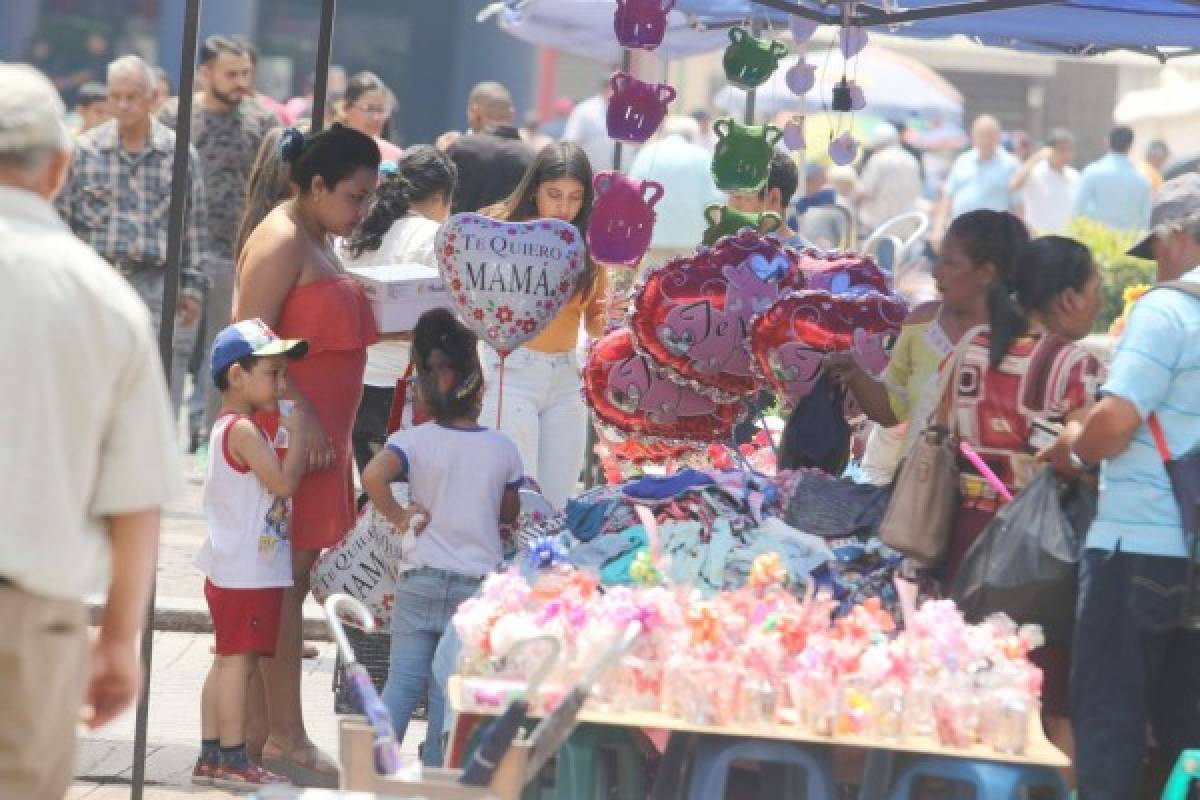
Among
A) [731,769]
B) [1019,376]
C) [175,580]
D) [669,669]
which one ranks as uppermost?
[1019,376]

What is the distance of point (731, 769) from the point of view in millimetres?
5773

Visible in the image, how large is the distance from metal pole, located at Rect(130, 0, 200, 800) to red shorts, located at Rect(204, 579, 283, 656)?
281 mm

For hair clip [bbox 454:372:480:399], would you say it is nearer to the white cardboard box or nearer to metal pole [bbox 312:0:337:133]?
the white cardboard box

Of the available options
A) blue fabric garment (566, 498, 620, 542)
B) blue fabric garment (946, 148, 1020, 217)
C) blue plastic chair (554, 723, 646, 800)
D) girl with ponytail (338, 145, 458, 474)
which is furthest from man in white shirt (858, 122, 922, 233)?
blue plastic chair (554, 723, 646, 800)

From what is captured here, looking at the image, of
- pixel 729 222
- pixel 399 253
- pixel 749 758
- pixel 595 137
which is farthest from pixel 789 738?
pixel 595 137

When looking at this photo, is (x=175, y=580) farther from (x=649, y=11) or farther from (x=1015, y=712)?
(x=1015, y=712)

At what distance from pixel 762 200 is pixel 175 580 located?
9.53ft

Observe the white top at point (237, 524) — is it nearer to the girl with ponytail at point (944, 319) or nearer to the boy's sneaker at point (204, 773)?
the boy's sneaker at point (204, 773)

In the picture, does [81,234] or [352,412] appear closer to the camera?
[352,412]

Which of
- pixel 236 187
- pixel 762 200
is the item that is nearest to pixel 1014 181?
pixel 236 187

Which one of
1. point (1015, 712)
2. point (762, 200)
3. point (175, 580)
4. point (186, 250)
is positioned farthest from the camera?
point (186, 250)

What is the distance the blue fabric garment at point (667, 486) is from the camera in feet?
21.0

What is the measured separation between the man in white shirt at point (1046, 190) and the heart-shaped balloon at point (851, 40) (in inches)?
460

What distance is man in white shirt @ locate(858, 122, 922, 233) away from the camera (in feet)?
68.1
